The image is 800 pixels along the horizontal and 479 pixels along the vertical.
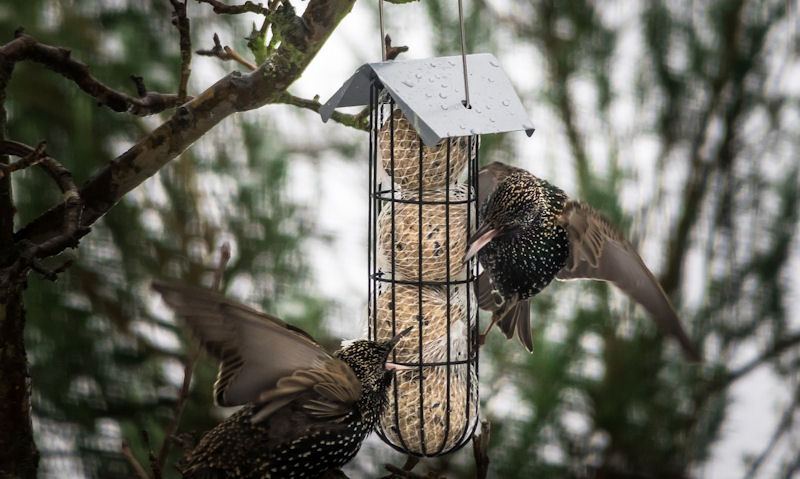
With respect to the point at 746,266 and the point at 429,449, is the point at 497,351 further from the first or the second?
the point at 429,449

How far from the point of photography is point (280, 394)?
113 centimetres

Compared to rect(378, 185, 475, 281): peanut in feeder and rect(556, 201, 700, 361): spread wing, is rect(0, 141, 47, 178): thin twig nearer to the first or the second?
rect(378, 185, 475, 281): peanut in feeder

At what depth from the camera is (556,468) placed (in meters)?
2.26

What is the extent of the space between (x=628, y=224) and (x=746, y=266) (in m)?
0.40

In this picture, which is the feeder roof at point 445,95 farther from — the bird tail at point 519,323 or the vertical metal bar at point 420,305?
the bird tail at point 519,323

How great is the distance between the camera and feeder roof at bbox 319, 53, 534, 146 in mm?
1079

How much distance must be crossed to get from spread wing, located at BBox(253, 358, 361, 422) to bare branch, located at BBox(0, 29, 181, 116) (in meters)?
0.42

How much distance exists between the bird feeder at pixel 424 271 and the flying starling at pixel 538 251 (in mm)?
68

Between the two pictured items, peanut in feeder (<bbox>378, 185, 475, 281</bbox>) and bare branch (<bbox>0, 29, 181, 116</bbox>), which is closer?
bare branch (<bbox>0, 29, 181, 116</bbox>)

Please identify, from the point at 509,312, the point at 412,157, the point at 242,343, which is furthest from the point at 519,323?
the point at 242,343

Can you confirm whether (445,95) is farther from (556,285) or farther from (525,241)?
(556,285)

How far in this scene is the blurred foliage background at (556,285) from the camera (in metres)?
2.00

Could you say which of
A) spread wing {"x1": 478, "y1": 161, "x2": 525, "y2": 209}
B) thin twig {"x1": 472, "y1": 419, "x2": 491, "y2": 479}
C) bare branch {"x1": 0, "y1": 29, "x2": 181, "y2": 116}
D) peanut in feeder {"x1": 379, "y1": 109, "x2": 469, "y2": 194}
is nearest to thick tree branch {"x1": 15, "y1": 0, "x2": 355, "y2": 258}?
bare branch {"x1": 0, "y1": 29, "x2": 181, "y2": 116}

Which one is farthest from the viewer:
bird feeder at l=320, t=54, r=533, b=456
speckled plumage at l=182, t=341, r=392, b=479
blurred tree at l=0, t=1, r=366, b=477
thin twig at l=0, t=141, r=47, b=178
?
blurred tree at l=0, t=1, r=366, b=477
